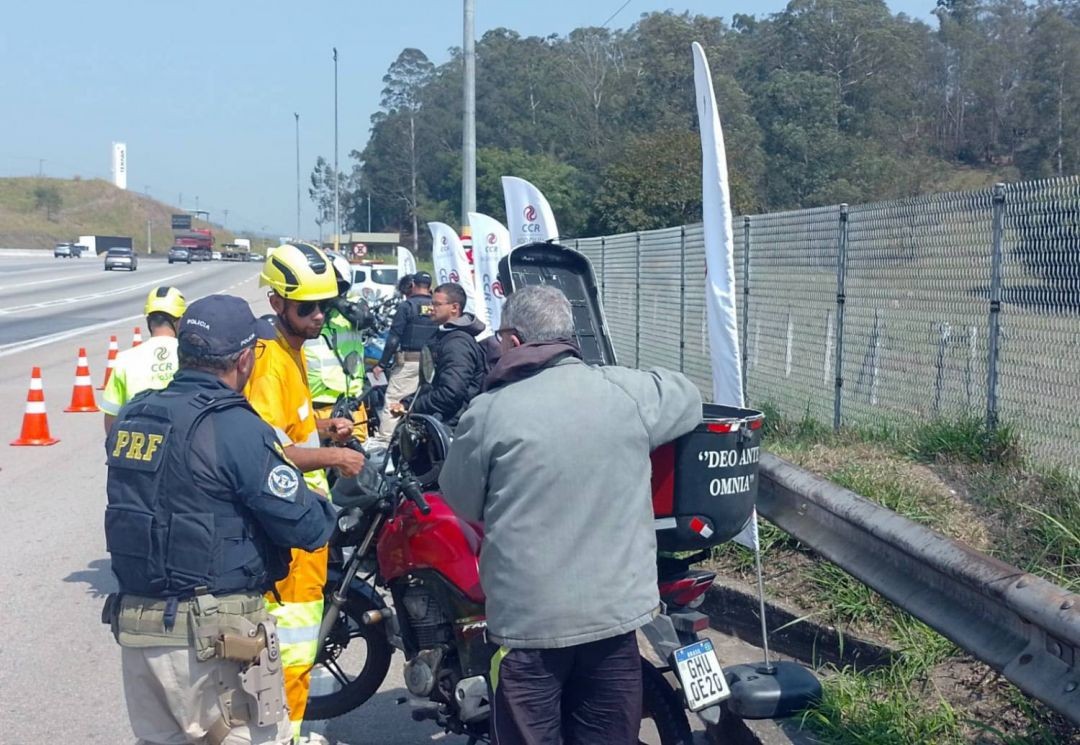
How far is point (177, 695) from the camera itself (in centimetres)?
341

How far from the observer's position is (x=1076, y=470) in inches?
232

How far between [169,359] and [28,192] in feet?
455

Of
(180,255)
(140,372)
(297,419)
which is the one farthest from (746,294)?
(180,255)

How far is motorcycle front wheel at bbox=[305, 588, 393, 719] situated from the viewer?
4926 mm

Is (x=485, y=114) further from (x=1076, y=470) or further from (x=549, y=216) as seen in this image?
(x=1076, y=470)

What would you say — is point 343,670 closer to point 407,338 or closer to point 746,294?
point 407,338

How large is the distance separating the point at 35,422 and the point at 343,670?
27.4ft

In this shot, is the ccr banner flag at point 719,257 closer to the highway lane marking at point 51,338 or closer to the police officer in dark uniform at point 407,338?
the police officer in dark uniform at point 407,338

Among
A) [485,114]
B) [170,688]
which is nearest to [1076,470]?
[170,688]

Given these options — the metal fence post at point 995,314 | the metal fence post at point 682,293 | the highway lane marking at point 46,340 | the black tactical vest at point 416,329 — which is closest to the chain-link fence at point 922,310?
the metal fence post at point 995,314

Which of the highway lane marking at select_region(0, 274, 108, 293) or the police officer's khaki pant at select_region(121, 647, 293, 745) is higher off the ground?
the highway lane marking at select_region(0, 274, 108, 293)

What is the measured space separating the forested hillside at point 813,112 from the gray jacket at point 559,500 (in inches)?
1093

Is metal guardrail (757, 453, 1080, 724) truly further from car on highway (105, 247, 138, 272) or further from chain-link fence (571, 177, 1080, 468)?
car on highway (105, 247, 138, 272)

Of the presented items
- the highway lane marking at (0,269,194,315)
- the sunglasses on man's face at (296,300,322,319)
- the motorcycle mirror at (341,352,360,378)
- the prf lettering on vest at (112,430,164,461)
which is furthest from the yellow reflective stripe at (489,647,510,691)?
the highway lane marking at (0,269,194,315)
